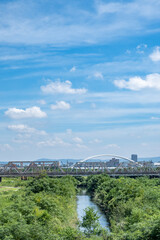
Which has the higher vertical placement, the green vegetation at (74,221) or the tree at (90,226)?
the green vegetation at (74,221)

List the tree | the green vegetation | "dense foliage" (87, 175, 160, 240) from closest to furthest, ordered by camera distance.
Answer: the green vegetation
"dense foliage" (87, 175, 160, 240)
the tree

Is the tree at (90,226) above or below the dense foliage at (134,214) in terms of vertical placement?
below

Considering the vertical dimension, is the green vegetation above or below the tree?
above

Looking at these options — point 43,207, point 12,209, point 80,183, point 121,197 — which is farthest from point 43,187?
point 80,183

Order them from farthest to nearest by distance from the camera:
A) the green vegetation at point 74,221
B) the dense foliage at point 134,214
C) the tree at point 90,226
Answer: the tree at point 90,226, the dense foliage at point 134,214, the green vegetation at point 74,221

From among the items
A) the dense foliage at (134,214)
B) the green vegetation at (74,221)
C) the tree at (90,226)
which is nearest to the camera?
the green vegetation at (74,221)

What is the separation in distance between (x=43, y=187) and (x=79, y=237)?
91.3 ft

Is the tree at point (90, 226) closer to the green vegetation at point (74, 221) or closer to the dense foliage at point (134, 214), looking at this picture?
the green vegetation at point (74, 221)

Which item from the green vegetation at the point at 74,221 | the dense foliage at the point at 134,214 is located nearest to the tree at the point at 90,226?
the green vegetation at the point at 74,221

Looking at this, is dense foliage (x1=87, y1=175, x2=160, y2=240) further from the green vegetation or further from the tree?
the tree

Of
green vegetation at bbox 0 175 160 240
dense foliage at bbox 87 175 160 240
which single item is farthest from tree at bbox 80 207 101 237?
dense foliage at bbox 87 175 160 240

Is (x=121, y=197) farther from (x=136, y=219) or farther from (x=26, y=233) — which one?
(x=26, y=233)

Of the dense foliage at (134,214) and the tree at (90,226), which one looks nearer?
the dense foliage at (134,214)

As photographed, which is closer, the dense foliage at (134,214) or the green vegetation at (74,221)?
the green vegetation at (74,221)
